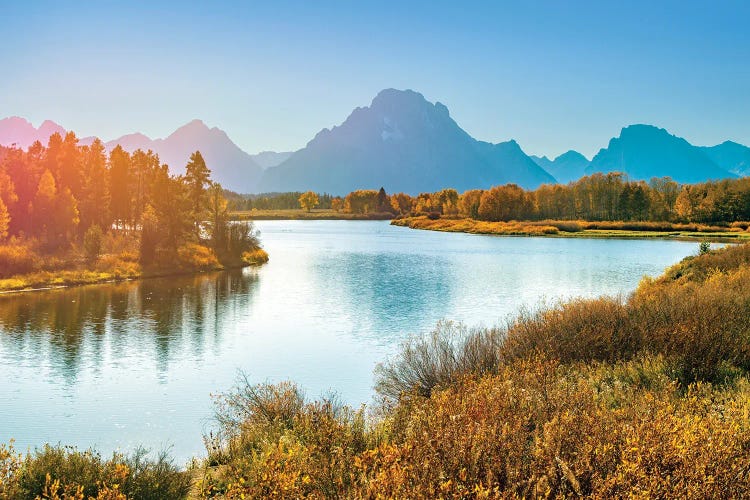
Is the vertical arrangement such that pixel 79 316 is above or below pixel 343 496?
below

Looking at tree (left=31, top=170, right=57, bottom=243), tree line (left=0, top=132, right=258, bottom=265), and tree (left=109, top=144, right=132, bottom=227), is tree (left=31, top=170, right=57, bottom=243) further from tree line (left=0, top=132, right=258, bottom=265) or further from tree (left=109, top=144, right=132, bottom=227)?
tree (left=109, top=144, right=132, bottom=227)

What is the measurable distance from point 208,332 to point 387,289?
15.3m

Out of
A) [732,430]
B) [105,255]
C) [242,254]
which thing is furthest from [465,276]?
[732,430]

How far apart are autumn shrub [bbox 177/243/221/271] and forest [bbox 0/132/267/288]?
0.10 metres

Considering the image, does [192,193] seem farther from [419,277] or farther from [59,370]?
[59,370]

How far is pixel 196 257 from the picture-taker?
54844 millimetres

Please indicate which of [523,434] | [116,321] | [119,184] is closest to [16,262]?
[116,321]

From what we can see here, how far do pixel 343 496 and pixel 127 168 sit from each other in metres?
80.8

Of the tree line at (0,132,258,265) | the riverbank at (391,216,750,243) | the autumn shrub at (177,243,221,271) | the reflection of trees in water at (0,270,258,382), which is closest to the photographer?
the reflection of trees in water at (0,270,258,382)

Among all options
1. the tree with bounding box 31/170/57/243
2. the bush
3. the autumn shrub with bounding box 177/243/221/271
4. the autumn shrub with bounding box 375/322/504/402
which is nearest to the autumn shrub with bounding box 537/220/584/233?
the autumn shrub with bounding box 177/243/221/271

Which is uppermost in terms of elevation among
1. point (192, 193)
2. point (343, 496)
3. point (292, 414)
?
point (192, 193)

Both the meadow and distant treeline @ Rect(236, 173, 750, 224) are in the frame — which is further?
distant treeline @ Rect(236, 173, 750, 224)

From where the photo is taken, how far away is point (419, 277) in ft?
152

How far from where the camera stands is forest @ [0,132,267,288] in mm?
46400
